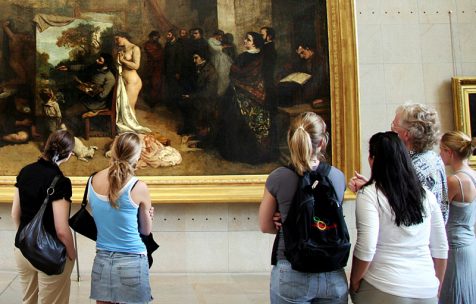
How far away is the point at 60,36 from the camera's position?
687 centimetres

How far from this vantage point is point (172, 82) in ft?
22.5

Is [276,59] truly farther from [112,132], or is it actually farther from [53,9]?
[53,9]

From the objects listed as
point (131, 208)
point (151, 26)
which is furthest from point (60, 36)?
point (131, 208)

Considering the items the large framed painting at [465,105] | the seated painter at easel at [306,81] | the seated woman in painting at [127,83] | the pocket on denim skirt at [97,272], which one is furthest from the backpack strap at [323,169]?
the large framed painting at [465,105]

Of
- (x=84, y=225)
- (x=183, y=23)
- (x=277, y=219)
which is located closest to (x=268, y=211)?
(x=277, y=219)

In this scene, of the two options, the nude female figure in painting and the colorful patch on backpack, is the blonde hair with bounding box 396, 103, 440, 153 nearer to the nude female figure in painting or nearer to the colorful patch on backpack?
the colorful patch on backpack

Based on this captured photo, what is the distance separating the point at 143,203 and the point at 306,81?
478 cm

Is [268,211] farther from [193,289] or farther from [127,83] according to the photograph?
→ [127,83]

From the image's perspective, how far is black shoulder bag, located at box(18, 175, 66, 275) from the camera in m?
2.87

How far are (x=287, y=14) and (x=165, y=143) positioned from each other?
127 inches

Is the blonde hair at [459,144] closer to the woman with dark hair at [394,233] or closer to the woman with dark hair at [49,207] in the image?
the woman with dark hair at [394,233]

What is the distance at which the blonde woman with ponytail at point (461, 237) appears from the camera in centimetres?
295

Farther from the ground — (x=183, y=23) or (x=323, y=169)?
(x=183, y=23)

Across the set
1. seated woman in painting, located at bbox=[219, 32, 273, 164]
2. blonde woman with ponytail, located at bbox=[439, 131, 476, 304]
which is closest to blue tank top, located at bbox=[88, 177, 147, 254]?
blonde woman with ponytail, located at bbox=[439, 131, 476, 304]
